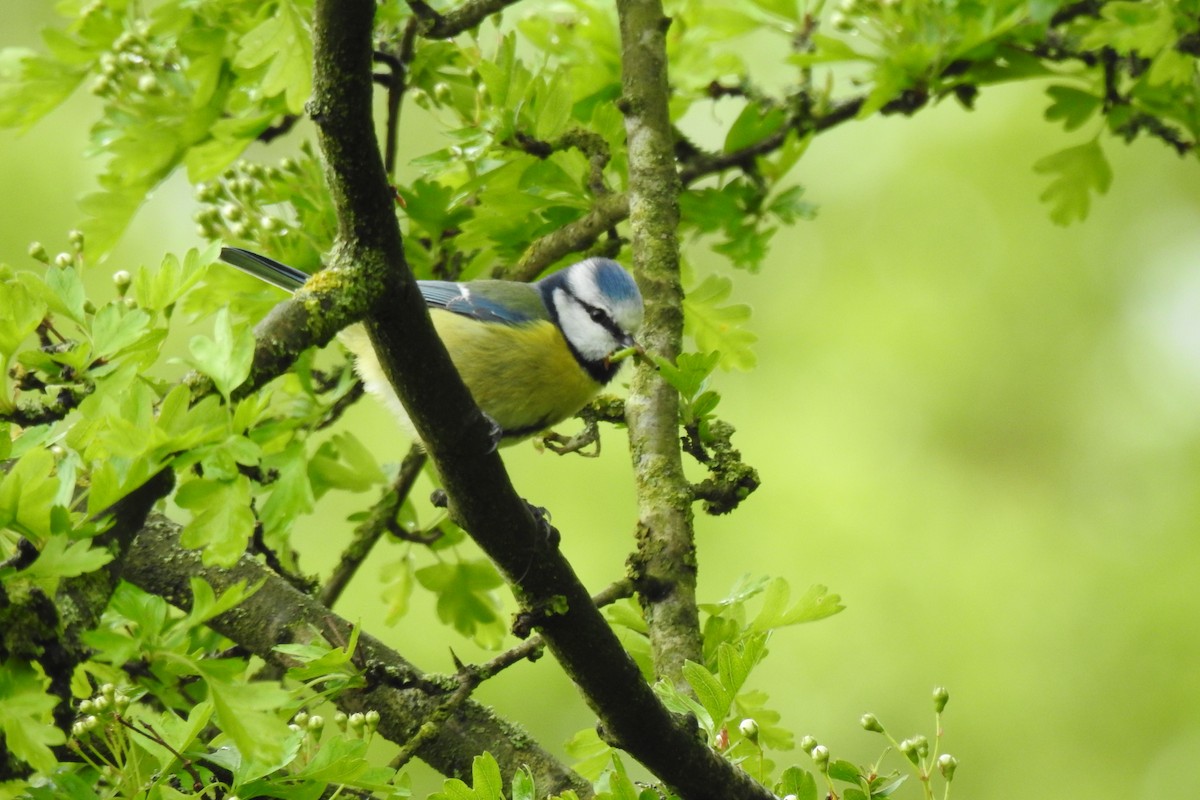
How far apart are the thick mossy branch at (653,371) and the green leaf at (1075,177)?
109cm

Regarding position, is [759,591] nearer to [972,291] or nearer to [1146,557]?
[1146,557]

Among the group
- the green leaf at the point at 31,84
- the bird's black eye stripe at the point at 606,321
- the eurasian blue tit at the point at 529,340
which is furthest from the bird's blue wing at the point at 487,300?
the green leaf at the point at 31,84

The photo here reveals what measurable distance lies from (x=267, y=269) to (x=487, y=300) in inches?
21.7

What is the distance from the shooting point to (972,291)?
719 cm

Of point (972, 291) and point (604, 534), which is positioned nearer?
point (604, 534)

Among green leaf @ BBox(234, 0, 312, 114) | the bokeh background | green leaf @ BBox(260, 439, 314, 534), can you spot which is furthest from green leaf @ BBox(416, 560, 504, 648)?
the bokeh background

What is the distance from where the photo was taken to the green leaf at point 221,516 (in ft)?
4.35

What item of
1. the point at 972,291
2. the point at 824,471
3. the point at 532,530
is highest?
the point at 972,291

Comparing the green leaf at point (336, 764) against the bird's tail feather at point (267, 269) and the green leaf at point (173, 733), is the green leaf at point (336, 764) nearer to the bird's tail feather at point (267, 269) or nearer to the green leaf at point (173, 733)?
the green leaf at point (173, 733)

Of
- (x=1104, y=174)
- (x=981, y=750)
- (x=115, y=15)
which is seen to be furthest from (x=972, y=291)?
(x=115, y=15)

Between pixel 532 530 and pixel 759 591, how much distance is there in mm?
508

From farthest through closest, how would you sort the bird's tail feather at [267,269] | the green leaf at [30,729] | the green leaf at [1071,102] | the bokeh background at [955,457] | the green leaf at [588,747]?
the bokeh background at [955,457] → the green leaf at [1071,102] → the bird's tail feather at [267,269] → the green leaf at [588,747] → the green leaf at [30,729]

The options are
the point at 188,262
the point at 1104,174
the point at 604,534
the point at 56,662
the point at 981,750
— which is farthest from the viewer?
the point at 981,750

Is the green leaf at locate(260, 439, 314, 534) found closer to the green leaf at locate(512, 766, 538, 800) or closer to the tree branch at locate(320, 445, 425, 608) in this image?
the tree branch at locate(320, 445, 425, 608)
